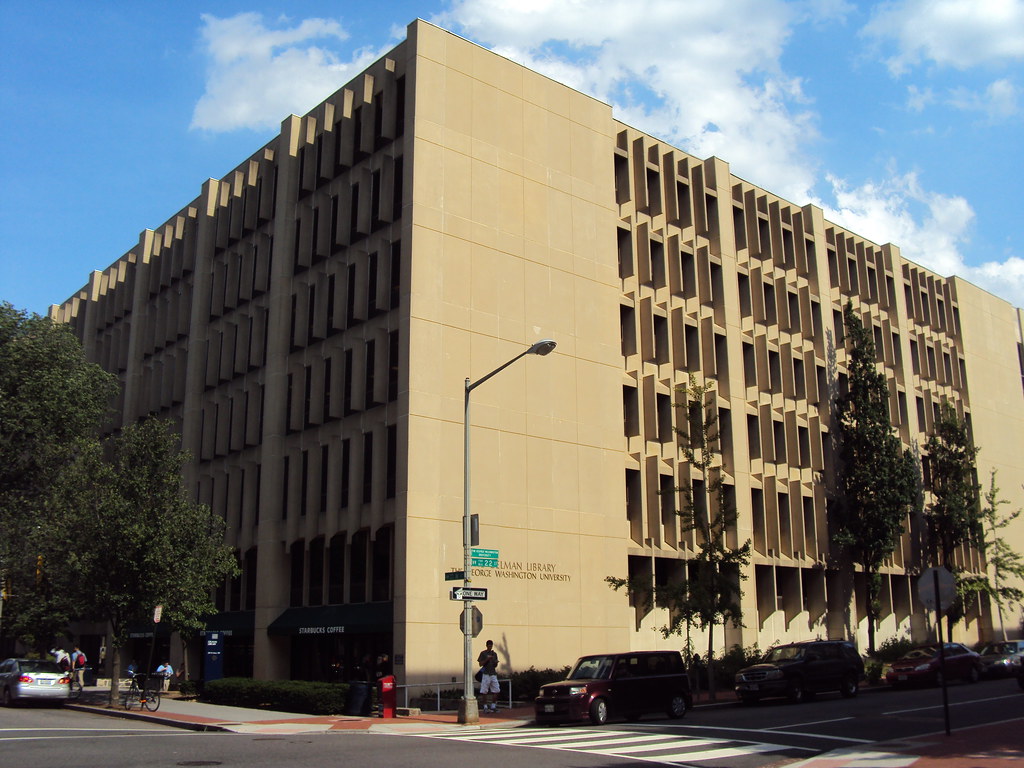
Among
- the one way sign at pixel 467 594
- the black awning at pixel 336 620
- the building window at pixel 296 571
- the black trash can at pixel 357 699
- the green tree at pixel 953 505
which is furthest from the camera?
the green tree at pixel 953 505

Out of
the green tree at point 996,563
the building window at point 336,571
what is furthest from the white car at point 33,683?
the green tree at point 996,563

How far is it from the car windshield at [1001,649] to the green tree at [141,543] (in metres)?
32.7

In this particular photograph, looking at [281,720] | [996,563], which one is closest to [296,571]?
[281,720]

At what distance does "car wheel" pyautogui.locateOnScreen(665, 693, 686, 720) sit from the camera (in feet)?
84.3

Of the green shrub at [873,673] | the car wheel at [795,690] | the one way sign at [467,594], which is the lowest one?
the green shrub at [873,673]

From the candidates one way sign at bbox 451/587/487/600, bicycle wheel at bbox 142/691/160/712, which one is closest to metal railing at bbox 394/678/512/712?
one way sign at bbox 451/587/487/600

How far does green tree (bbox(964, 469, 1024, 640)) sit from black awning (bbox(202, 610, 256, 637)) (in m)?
37.5

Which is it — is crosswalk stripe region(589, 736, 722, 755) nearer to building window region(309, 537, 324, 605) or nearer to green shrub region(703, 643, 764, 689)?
green shrub region(703, 643, 764, 689)

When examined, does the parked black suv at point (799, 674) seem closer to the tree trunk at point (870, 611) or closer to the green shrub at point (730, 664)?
the green shrub at point (730, 664)

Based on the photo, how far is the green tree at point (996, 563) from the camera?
53000 millimetres

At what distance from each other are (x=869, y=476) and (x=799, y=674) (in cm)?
1938

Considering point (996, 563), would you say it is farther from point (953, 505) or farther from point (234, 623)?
point (234, 623)

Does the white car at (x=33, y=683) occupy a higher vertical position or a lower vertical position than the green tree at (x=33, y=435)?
lower

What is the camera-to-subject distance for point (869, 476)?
45.9 metres
